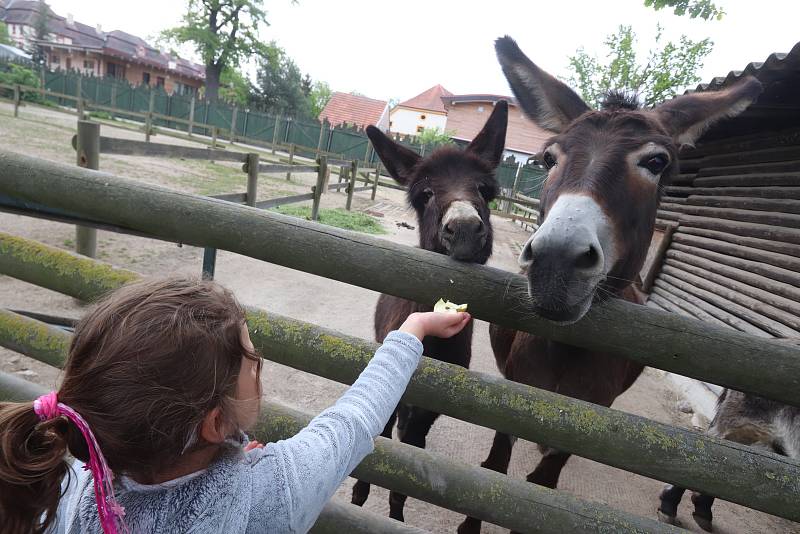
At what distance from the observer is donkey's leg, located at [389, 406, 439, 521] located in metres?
2.71

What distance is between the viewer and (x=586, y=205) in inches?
63.6

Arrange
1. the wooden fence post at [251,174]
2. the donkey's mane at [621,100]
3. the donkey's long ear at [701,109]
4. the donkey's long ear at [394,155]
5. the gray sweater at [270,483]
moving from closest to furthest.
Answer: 1. the gray sweater at [270,483]
2. the donkey's long ear at [701,109]
3. the donkey's mane at [621,100]
4. the donkey's long ear at [394,155]
5. the wooden fence post at [251,174]

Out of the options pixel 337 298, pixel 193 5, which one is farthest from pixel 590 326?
pixel 193 5

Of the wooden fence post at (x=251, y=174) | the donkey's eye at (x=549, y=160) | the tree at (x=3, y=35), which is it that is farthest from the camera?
the tree at (x=3, y=35)

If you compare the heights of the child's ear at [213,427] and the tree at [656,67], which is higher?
the tree at [656,67]

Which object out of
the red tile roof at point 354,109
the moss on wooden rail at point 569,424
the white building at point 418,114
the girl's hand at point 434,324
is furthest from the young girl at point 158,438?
the red tile roof at point 354,109

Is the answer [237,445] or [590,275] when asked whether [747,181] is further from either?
[237,445]

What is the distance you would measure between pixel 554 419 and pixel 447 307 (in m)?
0.56

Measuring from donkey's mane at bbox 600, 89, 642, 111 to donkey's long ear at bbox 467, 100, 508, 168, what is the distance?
0.67 metres

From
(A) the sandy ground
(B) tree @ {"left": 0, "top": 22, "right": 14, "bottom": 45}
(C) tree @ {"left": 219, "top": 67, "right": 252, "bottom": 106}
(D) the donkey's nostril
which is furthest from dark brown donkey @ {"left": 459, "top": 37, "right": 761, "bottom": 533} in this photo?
(B) tree @ {"left": 0, "top": 22, "right": 14, "bottom": 45}

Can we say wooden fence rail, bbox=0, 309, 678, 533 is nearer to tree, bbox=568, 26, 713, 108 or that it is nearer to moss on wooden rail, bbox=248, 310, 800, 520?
moss on wooden rail, bbox=248, 310, 800, 520

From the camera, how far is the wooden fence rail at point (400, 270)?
1360 millimetres

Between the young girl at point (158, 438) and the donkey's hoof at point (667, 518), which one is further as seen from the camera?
the donkey's hoof at point (667, 518)

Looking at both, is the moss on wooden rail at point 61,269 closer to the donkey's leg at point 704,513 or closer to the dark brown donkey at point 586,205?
the dark brown donkey at point 586,205
